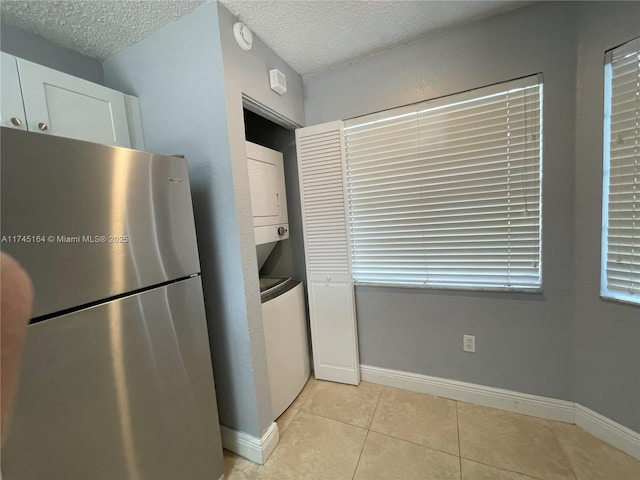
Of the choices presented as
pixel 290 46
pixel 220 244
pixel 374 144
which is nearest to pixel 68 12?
pixel 290 46

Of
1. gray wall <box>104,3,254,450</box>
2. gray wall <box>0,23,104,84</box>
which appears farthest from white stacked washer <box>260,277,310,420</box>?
gray wall <box>0,23,104,84</box>

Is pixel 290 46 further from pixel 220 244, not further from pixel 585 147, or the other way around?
pixel 585 147

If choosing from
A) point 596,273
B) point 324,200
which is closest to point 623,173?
point 596,273

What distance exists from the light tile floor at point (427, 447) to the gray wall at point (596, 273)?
287mm

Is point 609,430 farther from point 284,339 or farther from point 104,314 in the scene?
point 104,314

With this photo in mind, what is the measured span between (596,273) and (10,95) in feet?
9.22

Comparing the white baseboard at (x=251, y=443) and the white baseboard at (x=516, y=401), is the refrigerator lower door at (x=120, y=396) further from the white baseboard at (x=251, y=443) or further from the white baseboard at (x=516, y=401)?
the white baseboard at (x=516, y=401)

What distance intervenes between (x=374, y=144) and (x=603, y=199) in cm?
126

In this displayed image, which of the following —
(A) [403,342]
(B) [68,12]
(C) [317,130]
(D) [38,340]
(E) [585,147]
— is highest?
(B) [68,12]

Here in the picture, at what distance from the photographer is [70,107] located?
117 cm

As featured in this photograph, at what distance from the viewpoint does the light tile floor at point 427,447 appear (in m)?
1.24

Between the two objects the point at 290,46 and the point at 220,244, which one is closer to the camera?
the point at 220,244

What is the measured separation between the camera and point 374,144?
5.81 feet

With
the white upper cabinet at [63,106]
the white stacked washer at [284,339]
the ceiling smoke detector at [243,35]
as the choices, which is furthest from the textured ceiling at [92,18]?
the white stacked washer at [284,339]
